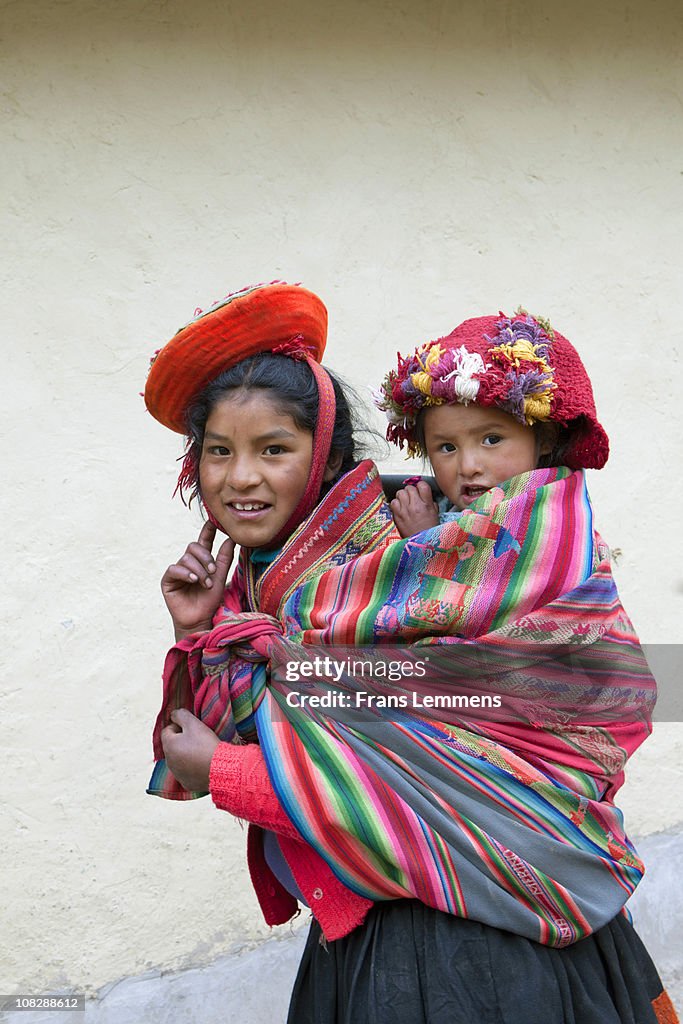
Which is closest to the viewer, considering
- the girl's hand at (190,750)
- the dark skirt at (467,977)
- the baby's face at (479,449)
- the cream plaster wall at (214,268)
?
the dark skirt at (467,977)

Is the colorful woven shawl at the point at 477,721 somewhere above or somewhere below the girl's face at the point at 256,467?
below

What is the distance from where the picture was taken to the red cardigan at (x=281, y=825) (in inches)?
64.9

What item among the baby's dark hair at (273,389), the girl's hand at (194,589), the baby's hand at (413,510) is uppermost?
the baby's dark hair at (273,389)

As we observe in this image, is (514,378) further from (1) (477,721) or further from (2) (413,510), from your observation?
(1) (477,721)

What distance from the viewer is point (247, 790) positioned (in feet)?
5.42

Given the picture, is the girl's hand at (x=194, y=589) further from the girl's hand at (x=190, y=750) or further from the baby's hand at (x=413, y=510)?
the baby's hand at (x=413, y=510)

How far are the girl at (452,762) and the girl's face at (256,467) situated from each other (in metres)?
0.02

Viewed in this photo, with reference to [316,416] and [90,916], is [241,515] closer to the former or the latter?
[316,416]

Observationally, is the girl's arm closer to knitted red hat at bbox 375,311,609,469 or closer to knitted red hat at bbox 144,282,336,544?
knitted red hat at bbox 144,282,336,544

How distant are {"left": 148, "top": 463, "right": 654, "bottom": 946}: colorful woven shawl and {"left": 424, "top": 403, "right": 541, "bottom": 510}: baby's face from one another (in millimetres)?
89

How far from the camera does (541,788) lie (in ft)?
5.39

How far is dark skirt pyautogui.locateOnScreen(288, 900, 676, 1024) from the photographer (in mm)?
1615

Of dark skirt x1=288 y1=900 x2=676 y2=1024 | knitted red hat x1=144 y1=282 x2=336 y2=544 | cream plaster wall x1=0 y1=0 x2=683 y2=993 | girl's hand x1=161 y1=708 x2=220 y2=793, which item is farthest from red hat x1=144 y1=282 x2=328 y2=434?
cream plaster wall x1=0 y1=0 x2=683 y2=993

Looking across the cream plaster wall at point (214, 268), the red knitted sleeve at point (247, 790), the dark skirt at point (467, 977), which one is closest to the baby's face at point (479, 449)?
the red knitted sleeve at point (247, 790)
